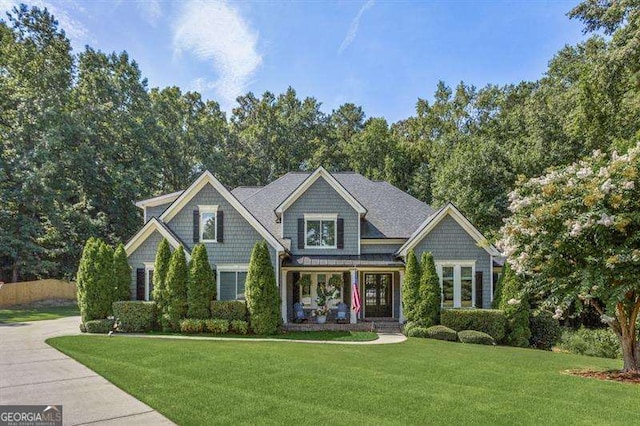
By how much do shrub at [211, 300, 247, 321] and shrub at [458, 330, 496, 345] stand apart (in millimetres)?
8349

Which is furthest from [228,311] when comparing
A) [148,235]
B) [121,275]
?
[148,235]

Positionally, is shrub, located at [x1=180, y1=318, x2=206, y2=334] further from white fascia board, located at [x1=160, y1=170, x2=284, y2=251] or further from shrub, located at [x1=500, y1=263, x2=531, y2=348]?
shrub, located at [x1=500, y1=263, x2=531, y2=348]

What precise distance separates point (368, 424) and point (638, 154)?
334 inches

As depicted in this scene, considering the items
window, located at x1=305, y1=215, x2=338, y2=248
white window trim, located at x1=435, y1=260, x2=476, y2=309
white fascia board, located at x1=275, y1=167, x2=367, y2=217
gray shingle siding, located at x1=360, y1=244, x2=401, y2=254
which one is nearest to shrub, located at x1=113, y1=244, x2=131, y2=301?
white fascia board, located at x1=275, y1=167, x2=367, y2=217

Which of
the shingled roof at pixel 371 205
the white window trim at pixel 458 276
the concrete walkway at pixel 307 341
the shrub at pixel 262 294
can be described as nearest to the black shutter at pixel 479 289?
the white window trim at pixel 458 276

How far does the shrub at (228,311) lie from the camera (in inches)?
678

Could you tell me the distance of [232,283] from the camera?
18984mm

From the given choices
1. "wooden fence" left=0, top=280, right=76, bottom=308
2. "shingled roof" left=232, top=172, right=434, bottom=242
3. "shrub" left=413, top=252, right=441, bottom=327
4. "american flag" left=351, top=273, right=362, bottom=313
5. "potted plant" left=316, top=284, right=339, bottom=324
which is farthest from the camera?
"wooden fence" left=0, top=280, right=76, bottom=308

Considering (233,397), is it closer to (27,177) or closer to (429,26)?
(429,26)

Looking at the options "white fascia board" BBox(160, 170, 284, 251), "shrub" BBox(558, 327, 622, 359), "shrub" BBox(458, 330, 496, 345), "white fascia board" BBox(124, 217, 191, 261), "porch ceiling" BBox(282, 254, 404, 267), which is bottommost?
"shrub" BBox(558, 327, 622, 359)

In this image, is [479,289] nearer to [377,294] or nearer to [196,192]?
[377,294]

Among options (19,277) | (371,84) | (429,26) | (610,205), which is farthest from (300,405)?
(19,277)

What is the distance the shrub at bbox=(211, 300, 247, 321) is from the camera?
17.2 meters

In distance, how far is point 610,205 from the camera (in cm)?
978
